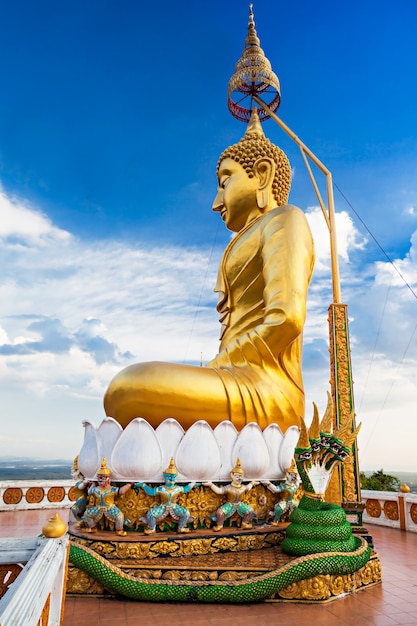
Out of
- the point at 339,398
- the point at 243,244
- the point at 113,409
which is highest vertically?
the point at 243,244

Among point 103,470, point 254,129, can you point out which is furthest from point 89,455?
point 254,129

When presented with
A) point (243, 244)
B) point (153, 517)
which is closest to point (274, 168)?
point (243, 244)

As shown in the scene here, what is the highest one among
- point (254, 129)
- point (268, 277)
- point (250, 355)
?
point (254, 129)

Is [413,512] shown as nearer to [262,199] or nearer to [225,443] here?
[225,443]

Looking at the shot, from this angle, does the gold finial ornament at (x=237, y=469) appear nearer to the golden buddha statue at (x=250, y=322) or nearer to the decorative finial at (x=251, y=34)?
the golden buddha statue at (x=250, y=322)

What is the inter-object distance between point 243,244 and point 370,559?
508cm

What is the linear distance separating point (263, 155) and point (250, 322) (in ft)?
10.9

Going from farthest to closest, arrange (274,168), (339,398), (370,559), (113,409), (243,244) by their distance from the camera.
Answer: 1. (274,168)
2. (243,244)
3. (339,398)
4. (113,409)
5. (370,559)

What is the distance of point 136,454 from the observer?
5.52m

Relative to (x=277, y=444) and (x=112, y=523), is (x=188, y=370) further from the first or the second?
(x=112, y=523)

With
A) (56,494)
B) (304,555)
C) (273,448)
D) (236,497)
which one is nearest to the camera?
(304,555)

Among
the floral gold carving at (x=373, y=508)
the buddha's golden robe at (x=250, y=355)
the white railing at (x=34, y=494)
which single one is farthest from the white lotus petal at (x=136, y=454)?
the white railing at (x=34, y=494)

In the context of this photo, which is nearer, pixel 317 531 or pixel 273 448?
pixel 317 531

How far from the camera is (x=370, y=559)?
5.23 metres
